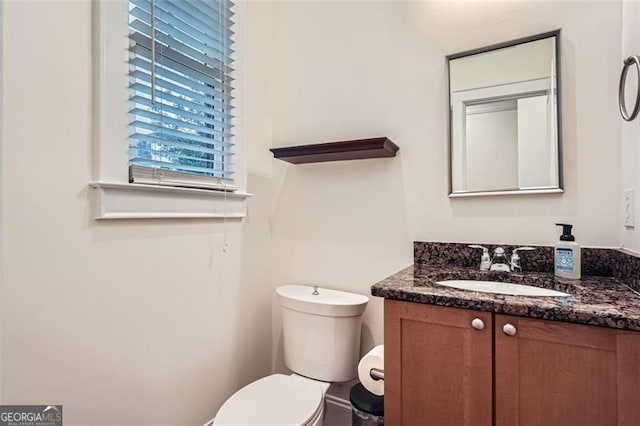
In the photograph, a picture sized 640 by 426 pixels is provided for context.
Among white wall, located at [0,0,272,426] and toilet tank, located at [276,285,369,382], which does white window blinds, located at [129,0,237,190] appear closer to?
white wall, located at [0,0,272,426]

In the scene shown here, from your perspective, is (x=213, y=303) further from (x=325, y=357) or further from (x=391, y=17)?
(x=391, y=17)

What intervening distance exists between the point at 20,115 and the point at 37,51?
0.68 ft

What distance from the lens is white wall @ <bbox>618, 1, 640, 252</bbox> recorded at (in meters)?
1.08

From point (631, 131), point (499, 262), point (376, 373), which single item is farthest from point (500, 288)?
point (631, 131)

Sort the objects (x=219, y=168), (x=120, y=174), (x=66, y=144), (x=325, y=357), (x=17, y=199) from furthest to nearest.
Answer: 1. (x=219, y=168)
2. (x=325, y=357)
3. (x=120, y=174)
4. (x=66, y=144)
5. (x=17, y=199)

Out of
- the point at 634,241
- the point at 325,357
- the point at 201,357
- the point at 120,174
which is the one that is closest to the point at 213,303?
the point at 201,357

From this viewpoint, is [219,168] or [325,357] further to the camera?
[219,168]

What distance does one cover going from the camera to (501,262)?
135cm

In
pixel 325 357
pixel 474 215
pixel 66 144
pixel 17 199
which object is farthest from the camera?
pixel 325 357

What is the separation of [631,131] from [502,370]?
931mm

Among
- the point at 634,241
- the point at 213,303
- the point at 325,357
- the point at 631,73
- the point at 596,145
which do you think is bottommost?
the point at 325,357

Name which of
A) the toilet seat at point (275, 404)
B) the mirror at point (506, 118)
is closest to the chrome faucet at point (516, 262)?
the mirror at point (506, 118)

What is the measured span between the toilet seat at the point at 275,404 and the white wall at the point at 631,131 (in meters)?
1.26

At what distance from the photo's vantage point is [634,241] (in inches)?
43.3
